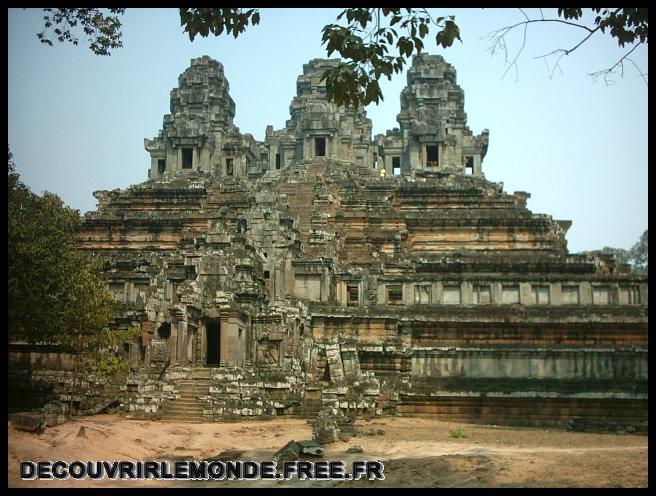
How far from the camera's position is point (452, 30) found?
39.0 ft

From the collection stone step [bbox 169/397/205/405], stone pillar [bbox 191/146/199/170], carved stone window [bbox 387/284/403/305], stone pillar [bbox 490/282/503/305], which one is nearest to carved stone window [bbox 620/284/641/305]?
stone pillar [bbox 490/282/503/305]

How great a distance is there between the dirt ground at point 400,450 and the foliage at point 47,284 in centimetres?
291

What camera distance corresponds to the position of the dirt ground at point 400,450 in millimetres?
13039

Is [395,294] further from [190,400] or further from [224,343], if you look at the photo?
[190,400]

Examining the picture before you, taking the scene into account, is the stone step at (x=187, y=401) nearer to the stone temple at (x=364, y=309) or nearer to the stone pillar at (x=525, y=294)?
the stone temple at (x=364, y=309)

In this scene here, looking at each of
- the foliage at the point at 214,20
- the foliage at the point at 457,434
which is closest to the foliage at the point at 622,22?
the foliage at the point at 214,20

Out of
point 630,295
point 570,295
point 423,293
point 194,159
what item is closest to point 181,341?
point 423,293

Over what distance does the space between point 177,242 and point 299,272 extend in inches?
509

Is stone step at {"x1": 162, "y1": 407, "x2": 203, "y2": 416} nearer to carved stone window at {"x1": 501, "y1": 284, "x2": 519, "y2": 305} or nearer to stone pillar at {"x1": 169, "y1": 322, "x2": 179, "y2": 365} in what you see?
stone pillar at {"x1": 169, "y1": 322, "x2": 179, "y2": 365}

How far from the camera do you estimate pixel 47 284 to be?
20.6 meters

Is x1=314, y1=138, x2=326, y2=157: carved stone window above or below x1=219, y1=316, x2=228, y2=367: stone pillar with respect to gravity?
above

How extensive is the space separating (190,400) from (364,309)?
8.21 m

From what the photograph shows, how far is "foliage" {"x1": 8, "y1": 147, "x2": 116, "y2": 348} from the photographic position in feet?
64.6

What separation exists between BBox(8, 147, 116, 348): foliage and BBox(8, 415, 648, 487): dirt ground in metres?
2.91
